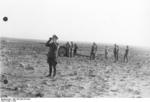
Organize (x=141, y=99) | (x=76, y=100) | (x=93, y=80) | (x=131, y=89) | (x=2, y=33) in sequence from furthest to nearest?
1. (x=93, y=80)
2. (x=131, y=89)
3. (x=141, y=99)
4. (x=76, y=100)
5. (x=2, y=33)

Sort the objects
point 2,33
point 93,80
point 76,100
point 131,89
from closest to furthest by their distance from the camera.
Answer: point 2,33, point 76,100, point 131,89, point 93,80

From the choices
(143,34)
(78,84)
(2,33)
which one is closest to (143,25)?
(143,34)

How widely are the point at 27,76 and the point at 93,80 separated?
2040 mm

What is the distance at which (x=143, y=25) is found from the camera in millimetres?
8922

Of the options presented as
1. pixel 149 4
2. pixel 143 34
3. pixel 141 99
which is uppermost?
pixel 149 4

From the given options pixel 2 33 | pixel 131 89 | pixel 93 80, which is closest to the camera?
pixel 2 33

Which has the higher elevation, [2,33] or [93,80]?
[2,33]

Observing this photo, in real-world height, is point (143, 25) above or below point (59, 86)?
above

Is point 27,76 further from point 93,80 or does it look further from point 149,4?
point 149,4

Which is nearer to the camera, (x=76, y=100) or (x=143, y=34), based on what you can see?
(x=76, y=100)

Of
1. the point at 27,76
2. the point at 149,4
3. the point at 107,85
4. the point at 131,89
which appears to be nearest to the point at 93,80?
the point at 107,85

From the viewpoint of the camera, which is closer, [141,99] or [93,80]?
[141,99]

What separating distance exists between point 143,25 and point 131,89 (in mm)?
2203

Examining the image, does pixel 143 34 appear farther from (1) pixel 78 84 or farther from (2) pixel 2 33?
(2) pixel 2 33
